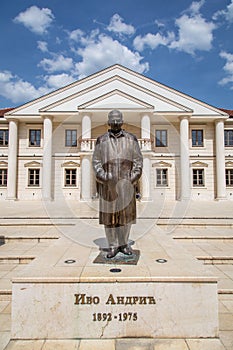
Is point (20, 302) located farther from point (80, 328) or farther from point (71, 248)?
point (71, 248)

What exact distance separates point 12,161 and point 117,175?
22032 mm

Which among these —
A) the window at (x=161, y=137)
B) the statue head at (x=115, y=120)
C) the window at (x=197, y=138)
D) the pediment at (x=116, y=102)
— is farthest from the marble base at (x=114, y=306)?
the window at (x=197, y=138)

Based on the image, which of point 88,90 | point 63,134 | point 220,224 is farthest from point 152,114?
point 220,224

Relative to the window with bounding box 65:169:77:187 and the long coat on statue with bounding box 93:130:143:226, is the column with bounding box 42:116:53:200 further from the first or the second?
the long coat on statue with bounding box 93:130:143:226

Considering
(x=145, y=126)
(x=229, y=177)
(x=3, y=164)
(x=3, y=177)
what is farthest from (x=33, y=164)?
(x=229, y=177)

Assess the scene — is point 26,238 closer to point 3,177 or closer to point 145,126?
point 145,126

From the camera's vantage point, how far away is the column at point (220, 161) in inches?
914

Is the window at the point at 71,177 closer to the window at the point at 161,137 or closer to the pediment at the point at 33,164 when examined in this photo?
the pediment at the point at 33,164

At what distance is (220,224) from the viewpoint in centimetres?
943

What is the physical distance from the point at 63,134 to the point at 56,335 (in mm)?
22665

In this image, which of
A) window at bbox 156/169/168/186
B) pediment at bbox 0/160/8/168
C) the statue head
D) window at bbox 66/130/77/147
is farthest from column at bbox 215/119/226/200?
the statue head

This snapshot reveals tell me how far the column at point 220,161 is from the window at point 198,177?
4.72 ft

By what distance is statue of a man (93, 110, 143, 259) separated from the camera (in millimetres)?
3643

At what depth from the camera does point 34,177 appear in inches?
947
